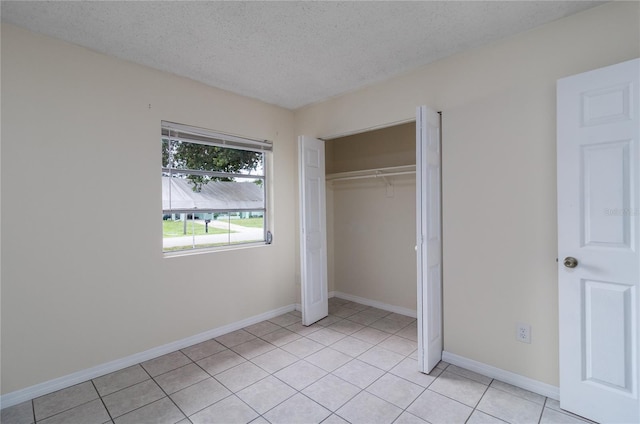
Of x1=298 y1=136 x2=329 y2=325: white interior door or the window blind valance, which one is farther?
x1=298 y1=136 x2=329 y2=325: white interior door

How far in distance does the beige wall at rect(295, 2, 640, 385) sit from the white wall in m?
2.27

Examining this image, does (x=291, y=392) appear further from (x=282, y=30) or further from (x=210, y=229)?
(x=282, y=30)

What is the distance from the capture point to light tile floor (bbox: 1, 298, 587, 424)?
6.32 ft

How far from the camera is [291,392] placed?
2.18 metres

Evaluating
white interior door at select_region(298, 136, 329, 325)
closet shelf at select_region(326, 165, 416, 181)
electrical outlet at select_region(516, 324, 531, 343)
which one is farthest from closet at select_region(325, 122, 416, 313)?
electrical outlet at select_region(516, 324, 531, 343)

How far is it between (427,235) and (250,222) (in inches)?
80.7

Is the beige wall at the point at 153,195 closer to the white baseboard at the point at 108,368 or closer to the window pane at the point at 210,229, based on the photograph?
the white baseboard at the point at 108,368

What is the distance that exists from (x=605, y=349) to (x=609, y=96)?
148cm

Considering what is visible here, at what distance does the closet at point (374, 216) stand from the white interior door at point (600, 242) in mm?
1667

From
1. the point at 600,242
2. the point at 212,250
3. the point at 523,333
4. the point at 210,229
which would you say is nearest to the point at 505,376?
the point at 523,333

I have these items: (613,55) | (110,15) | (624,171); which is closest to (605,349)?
(624,171)

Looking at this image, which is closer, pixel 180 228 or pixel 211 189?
pixel 180 228

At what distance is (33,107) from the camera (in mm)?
2160

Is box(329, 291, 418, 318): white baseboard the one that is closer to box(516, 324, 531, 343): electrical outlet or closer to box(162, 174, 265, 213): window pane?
box(516, 324, 531, 343): electrical outlet
